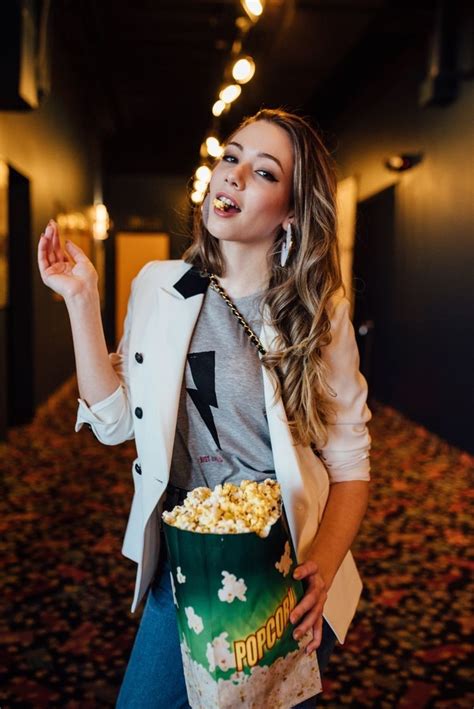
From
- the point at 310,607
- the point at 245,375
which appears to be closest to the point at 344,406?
the point at 245,375

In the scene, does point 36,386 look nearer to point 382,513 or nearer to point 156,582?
point 382,513

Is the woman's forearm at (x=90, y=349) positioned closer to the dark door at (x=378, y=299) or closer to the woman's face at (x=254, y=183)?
the woman's face at (x=254, y=183)

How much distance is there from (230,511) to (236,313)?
1.89 feet

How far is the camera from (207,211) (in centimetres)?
173

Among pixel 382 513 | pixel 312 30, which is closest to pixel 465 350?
pixel 382 513

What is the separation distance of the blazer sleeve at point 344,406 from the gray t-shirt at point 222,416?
0.51ft

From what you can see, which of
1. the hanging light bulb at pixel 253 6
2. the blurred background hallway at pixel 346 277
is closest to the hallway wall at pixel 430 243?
the blurred background hallway at pixel 346 277

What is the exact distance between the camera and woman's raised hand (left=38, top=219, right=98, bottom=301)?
150 centimetres

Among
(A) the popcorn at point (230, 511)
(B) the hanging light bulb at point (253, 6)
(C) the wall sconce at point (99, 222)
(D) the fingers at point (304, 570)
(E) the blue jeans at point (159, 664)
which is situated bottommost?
(E) the blue jeans at point (159, 664)

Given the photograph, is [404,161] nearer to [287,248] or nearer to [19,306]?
[19,306]

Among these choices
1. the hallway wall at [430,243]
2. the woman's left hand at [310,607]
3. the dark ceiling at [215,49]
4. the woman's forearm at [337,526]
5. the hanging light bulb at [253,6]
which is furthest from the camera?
the dark ceiling at [215,49]

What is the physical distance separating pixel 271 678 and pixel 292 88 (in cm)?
1139

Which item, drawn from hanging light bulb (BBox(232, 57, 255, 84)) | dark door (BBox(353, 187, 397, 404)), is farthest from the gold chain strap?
dark door (BBox(353, 187, 397, 404))

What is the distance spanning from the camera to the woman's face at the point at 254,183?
1.56 meters
